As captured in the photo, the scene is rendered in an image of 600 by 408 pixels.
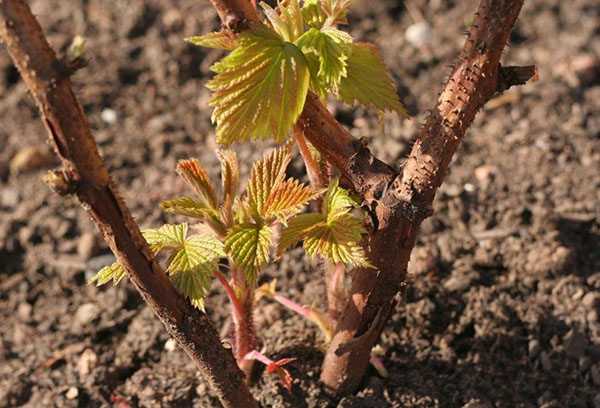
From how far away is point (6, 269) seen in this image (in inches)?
101

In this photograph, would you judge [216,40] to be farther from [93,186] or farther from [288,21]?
[93,186]

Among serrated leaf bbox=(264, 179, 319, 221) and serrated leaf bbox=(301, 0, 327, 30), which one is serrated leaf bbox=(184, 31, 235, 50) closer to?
serrated leaf bbox=(301, 0, 327, 30)

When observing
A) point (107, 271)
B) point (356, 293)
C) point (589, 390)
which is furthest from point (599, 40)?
point (107, 271)

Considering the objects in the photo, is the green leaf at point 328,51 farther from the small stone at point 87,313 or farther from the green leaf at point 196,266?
the small stone at point 87,313

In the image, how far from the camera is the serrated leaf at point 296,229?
4.63ft

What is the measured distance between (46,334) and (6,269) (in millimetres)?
407

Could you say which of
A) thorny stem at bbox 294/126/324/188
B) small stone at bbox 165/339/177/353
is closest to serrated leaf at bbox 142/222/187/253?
thorny stem at bbox 294/126/324/188

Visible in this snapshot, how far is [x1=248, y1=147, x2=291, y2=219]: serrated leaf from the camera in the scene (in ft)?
4.83

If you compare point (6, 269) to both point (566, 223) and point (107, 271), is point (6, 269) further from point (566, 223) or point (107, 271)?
point (566, 223)

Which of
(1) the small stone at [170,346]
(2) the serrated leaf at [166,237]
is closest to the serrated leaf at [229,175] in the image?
(2) the serrated leaf at [166,237]

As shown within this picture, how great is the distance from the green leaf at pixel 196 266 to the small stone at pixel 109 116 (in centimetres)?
178

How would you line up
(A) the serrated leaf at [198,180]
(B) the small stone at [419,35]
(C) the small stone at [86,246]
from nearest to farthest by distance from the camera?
(A) the serrated leaf at [198,180] → (C) the small stone at [86,246] → (B) the small stone at [419,35]

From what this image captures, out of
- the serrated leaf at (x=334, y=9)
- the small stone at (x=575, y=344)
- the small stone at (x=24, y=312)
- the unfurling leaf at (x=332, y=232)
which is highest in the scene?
the serrated leaf at (x=334, y=9)

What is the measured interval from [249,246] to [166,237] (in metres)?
0.18
